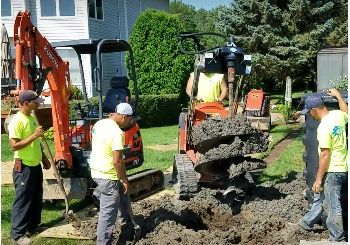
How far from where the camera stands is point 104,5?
24766 millimetres

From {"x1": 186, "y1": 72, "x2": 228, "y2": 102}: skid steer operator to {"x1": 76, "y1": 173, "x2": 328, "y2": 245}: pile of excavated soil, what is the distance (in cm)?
161

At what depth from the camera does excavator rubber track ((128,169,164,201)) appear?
8.78 metres

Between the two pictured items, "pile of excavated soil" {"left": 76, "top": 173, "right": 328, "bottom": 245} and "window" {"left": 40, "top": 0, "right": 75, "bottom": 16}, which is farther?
"window" {"left": 40, "top": 0, "right": 75, "bottom": 16}

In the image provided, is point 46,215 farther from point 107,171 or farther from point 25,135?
point 107,171

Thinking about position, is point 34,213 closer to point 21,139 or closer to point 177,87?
point 21,139

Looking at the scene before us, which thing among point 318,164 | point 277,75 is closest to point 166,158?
point 318,164

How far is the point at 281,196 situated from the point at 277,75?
52.7ft

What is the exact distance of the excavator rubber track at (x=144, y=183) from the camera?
28.8ft

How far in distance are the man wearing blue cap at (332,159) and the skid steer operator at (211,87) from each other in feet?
9.07

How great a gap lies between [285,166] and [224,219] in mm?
4439

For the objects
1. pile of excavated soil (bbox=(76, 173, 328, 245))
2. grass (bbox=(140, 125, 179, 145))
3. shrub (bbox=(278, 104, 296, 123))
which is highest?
shrub (bbox=(278, 104, 296, 123))

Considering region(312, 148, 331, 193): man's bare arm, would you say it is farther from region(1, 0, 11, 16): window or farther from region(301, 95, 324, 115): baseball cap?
region(1, 0, 11, 16): window

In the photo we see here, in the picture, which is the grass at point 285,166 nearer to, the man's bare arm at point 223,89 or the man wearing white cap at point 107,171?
the man's bare arm at point 223,89

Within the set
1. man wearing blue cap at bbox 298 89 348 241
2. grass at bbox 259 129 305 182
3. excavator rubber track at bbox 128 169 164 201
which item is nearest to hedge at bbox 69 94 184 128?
grass at bbox 259 129 305 182
